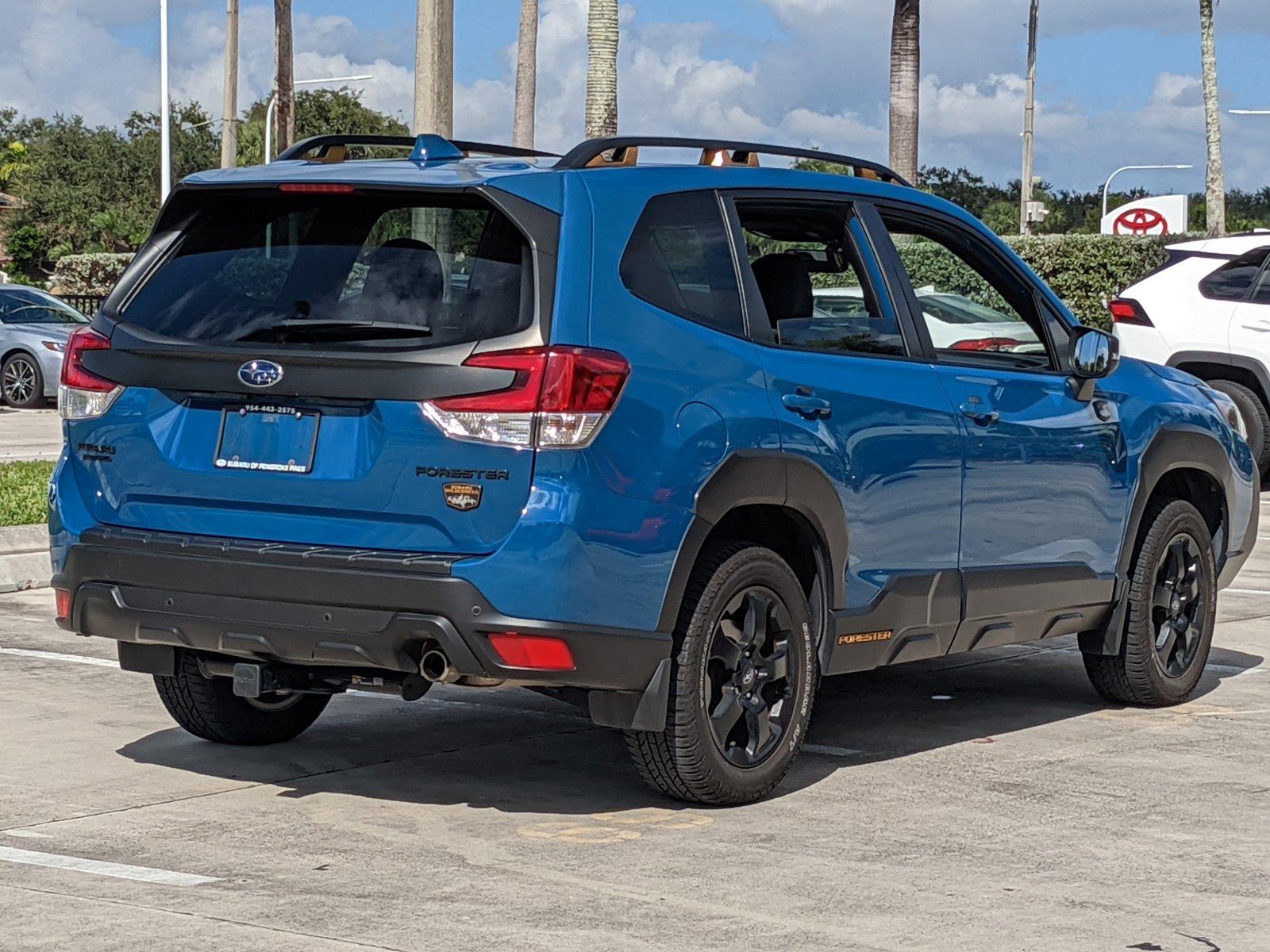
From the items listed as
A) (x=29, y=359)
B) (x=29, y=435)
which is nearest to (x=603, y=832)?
(x=29, y=435)

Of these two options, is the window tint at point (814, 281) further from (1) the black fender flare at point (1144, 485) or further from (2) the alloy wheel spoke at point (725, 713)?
(1) the black fender flare at point (1144, 485)

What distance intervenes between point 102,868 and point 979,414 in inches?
127

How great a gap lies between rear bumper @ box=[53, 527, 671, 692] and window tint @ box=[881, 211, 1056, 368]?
2.02 meters

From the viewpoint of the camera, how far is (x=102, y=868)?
5.39 metres

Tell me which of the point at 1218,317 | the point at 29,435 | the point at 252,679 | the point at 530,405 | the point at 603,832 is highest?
the point at 1218,317

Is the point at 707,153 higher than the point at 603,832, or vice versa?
the point at 707,153

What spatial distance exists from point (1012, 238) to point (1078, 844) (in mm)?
24997

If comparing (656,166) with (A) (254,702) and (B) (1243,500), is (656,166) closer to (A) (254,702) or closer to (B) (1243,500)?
(A) (254,702)

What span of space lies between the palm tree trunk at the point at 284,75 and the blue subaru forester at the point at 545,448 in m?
25.1

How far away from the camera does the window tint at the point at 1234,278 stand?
1659 cm

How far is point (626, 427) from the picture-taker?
559 cm

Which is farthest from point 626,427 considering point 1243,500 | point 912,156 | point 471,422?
point 912,156

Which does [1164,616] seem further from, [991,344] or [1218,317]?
[1218,317]

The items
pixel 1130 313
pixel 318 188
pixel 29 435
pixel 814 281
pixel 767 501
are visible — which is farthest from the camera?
pixel 29 435
